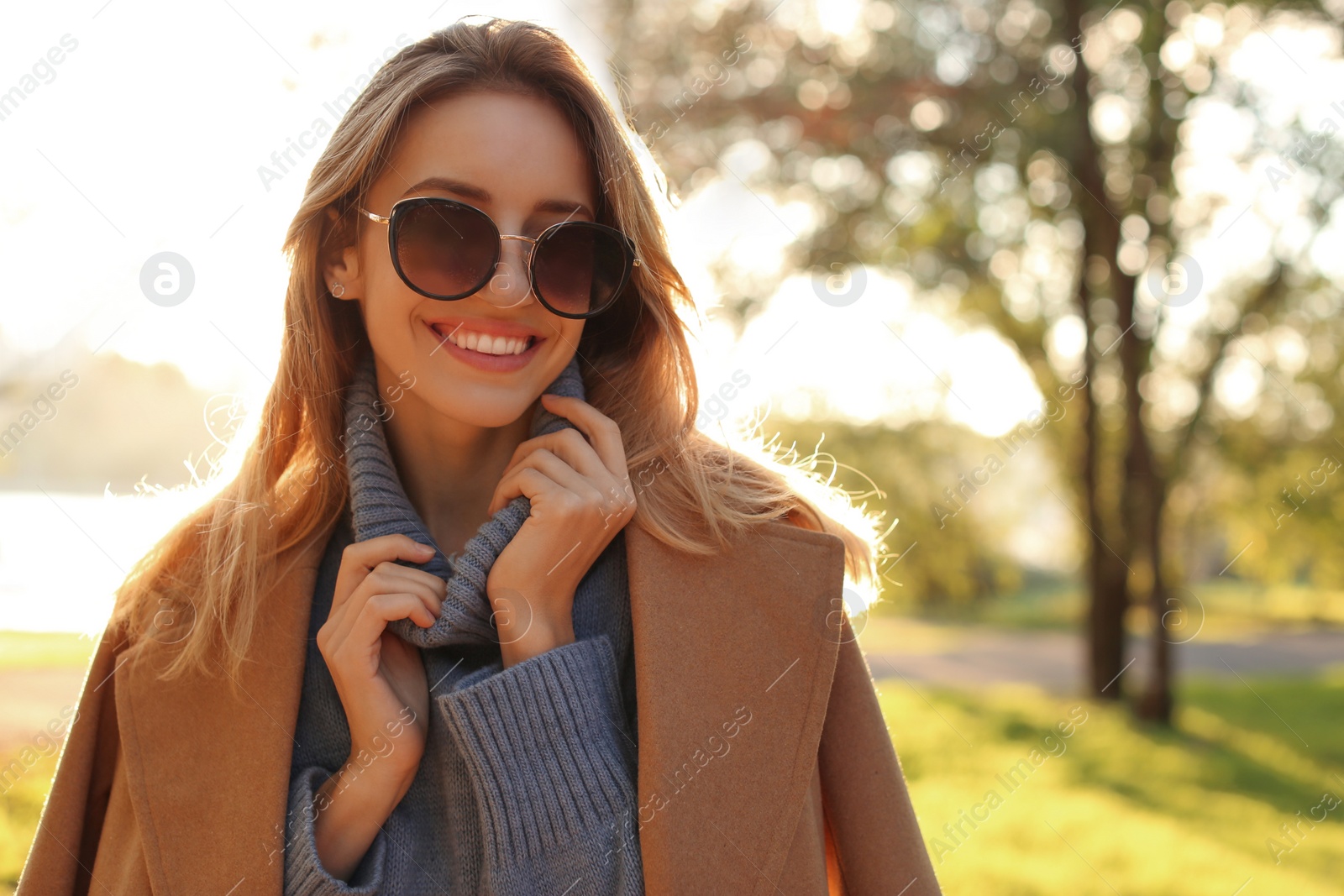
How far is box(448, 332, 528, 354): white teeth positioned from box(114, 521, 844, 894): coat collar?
16.9 inches

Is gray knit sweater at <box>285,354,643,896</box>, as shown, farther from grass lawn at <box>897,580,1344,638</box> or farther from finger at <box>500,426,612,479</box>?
grass lawn at <box>897,580,1344,638</box>

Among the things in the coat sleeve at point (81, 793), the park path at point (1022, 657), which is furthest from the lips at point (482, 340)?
the park path at point (1022, 657)

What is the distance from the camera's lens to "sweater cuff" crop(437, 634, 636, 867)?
1791 mm

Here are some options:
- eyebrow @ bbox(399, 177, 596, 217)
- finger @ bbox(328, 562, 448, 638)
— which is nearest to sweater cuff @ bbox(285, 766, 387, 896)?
finger @ bbox(328, 562, 448, 638)

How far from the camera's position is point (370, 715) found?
188cm

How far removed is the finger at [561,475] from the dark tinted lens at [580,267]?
296mm

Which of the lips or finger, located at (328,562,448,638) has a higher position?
the lips

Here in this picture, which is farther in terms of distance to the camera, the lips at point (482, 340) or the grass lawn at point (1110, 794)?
the grass lawn at point (1110, 794)

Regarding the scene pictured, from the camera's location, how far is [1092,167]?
9.70 metres

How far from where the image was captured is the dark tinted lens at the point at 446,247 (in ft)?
6.07

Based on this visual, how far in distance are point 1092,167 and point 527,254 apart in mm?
9197

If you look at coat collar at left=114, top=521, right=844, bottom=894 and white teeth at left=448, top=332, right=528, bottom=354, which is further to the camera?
white teeth at left=448, top=332, right=528, bottom=354

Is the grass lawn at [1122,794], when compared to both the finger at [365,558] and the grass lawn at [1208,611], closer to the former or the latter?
the finger at [365,558]

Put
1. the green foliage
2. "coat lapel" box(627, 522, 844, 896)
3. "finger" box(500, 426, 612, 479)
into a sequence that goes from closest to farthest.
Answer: "coat lapel" box(627, 522, 844, 896), "finger" box(500, 426, 612, 479), the green foliage
